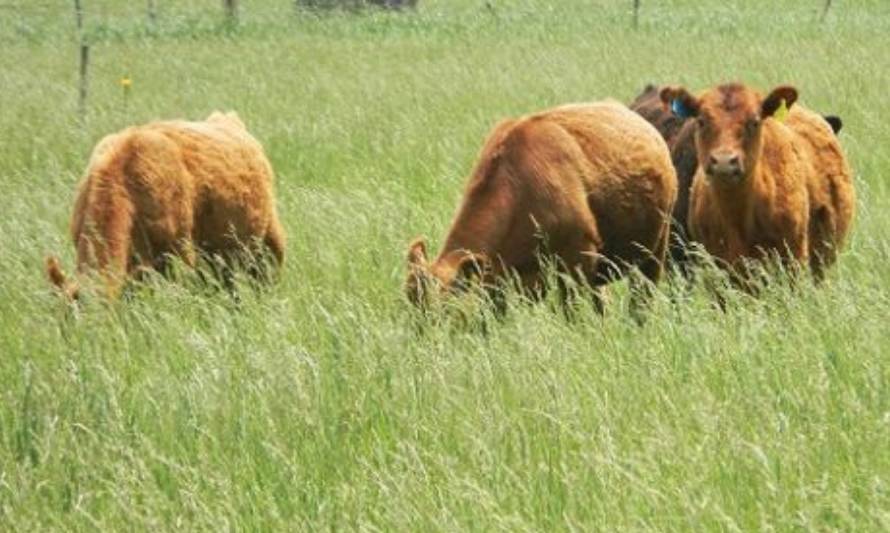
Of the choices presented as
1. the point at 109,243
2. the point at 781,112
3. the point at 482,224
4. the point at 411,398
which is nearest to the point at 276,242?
the point at 109,243

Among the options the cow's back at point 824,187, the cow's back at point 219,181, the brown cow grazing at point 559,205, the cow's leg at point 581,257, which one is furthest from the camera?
the cow's back at point 219,181

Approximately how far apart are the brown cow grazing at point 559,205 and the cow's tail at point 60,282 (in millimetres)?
1470

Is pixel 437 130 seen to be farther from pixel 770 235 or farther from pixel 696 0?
pixel 696 0

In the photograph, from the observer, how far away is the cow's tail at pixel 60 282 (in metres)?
6.83

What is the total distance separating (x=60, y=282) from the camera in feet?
22.6

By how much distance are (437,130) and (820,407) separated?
27.2 feet

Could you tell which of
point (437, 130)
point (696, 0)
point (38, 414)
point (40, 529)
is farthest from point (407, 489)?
point (696, 0)

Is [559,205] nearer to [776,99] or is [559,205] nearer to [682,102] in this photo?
[682,102]

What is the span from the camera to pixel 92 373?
6.02 metres

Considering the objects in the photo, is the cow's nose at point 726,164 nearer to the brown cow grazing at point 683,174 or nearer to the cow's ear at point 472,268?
the brown cow grazing at point 683,174

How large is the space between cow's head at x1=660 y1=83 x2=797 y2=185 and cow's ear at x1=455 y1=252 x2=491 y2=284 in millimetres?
1261

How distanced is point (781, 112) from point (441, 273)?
2.22 m

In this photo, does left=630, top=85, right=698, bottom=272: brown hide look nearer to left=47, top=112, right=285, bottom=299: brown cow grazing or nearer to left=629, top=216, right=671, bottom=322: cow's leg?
left=629, top=216, right=671, bottom=322: cow's leg

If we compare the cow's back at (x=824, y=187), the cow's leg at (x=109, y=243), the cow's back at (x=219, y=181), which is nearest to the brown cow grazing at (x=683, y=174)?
the cow's back at (x=824, y=187)
